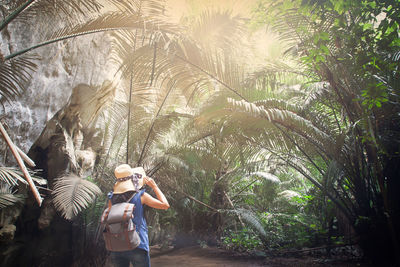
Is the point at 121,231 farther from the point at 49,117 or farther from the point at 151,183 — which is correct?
the point at 49,117

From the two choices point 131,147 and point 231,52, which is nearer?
point 231,52

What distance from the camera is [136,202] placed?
189 centimetres

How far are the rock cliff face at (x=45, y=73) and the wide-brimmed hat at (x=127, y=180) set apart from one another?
48.0 inches

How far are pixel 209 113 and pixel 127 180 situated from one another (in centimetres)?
100

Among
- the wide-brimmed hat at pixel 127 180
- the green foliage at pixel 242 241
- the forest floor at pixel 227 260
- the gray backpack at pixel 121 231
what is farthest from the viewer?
the green foliage at pixel 242 241

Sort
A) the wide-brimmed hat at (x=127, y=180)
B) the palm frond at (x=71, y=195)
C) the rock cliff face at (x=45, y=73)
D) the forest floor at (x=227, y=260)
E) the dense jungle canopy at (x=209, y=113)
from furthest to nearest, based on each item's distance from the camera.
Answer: the forest floor at (x=227, y=260) < the palm frond at (x=71, y=195) < the rock cliff face at (x=45, y=73) < the dense jungle canopy at (x=209, y=113) < the wide-brimmed hat at (x=127, y=180)

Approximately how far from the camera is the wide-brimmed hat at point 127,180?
6.39ft

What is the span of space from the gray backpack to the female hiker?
2.9 inches

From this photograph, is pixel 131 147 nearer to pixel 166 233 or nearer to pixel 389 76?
pixel 166 233

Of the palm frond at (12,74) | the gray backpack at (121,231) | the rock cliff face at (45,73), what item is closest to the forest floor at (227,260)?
the gray backpack at (121,231)

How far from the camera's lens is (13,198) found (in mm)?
2953

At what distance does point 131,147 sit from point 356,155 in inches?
140

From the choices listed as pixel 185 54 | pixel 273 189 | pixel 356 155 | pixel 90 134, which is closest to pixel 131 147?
pixel 90 134

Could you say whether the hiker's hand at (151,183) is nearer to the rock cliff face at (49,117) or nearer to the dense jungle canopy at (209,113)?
the dense jungle canopy at (209,113)
